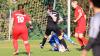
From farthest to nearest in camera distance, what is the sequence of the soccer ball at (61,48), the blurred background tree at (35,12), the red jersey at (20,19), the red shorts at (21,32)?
the blurred background tree at (35,12), the soccer ball at (61,48), the red jersey at (20,19), the red shorts at (21,32)

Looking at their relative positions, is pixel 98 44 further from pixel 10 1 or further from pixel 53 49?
pixel 10 1

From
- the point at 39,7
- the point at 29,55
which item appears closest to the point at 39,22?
the point at 39,7

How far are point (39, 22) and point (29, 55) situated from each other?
33.5 feet

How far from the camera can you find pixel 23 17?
15.2 m

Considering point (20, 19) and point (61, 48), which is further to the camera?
point (61, 48)

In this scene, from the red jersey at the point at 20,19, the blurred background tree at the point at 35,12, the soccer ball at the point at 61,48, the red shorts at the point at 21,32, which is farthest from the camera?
the blurred background tree at the point at 35,12

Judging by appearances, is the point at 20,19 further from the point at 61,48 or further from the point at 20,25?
the point at 61,48

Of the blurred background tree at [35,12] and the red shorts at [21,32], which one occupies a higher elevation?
the red shorts at [21,32]

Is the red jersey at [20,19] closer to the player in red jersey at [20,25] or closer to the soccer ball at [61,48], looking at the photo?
the player in red jersey at [20,25]

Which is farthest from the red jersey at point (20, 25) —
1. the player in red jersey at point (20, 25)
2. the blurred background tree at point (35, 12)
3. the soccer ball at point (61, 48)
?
the blurred background tree at point (35, 12)

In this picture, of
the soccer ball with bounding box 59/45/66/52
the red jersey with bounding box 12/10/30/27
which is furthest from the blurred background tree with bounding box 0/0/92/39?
the red jersey with bounding box 12/10/30/27

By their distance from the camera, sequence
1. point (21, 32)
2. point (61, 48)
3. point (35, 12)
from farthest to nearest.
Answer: point (35, 12), point (61, 48), point (21, 32)

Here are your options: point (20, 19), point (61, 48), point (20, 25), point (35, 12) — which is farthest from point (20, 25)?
point (35, 12)

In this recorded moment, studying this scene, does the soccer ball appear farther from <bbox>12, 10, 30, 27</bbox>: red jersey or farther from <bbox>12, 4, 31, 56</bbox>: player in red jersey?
<bbox>12, 10, 30, 27</bbox>: red jersey
